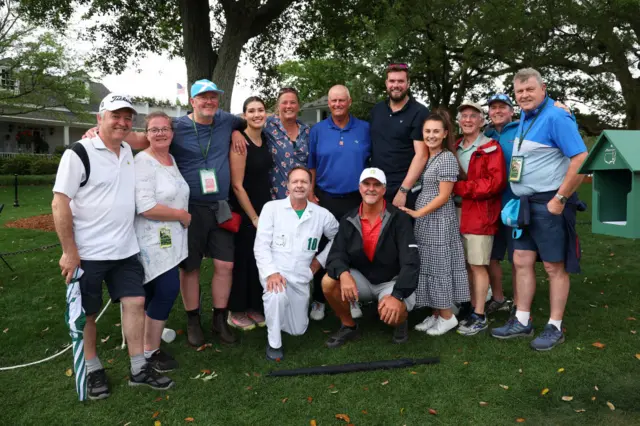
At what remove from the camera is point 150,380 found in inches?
138

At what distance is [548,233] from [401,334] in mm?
1498

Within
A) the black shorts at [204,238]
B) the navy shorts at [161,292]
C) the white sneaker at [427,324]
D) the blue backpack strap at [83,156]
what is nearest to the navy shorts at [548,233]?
the white sneaker at [427,324]

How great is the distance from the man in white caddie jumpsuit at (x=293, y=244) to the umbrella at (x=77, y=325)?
4.73ft

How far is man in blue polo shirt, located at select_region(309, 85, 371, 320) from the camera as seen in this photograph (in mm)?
4547

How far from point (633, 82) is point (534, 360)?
15758 mm

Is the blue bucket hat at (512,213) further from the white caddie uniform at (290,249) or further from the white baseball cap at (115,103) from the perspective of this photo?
the white baseball cap at (115,103)

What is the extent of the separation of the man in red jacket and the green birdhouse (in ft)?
4.79

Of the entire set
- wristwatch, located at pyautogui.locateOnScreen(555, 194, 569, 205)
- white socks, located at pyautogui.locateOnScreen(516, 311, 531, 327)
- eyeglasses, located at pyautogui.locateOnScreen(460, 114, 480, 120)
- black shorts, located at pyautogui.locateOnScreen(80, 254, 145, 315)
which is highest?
eyeglasses, located at pyautogui.locateOnScreen(460, 114, 480, 120)

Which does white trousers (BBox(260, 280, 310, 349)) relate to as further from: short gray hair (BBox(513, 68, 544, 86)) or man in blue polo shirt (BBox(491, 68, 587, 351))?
short gray hair (BBox(513, 68, 544, 86))

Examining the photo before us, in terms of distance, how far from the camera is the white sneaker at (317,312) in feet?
16.3

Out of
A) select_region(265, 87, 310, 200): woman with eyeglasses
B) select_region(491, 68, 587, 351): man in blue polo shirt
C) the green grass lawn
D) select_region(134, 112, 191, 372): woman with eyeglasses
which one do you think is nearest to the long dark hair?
select_region(491, 68, 587, 351): man in blue polo shirt

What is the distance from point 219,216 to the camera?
4.18 meters

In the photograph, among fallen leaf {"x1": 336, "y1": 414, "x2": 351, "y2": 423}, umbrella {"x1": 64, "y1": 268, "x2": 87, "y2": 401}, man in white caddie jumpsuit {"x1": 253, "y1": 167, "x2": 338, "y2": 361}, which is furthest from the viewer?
man in white caddie jumpsuit {"x1": 253, "y1": 167, "x2": 338, "y2": 361}

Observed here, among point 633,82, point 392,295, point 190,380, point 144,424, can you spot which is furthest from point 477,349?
point 633,82
